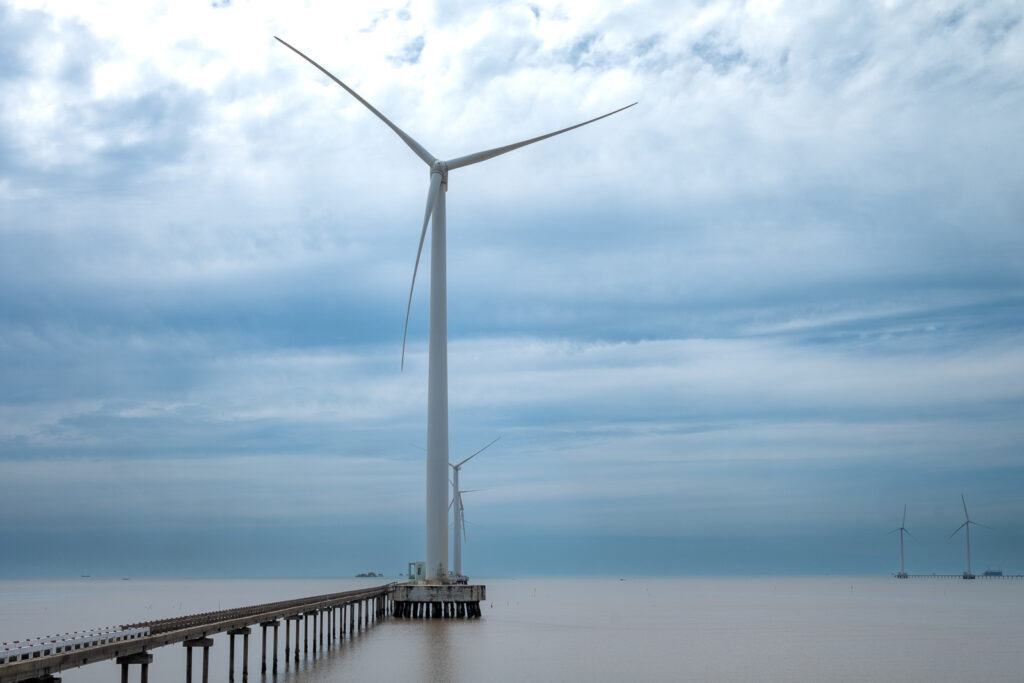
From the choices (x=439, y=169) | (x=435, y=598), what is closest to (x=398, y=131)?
(x=439, y=169)

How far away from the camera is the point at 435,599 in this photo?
6134 centimetres

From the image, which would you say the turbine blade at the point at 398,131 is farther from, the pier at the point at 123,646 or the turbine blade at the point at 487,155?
the pier at the point at 123,646

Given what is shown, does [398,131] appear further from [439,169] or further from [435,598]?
[435,598]

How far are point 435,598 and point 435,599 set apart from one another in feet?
0.20

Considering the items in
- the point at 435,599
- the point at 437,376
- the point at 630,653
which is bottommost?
the point at 630,653

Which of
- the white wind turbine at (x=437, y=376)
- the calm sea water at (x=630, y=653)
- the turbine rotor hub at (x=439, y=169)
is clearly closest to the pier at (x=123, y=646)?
the calm sea water at (x=630, y=653)

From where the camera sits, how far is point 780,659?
4856 centimetres

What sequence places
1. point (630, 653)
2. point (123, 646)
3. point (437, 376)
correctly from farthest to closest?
point (437, 376)
point (630, 653)
point (123, 646)

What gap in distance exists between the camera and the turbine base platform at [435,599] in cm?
6134

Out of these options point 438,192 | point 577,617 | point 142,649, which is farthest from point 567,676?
point 577,617

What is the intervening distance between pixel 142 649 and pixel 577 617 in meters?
68.5

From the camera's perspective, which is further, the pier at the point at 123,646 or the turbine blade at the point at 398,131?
the turbine blade at the point at 398,131

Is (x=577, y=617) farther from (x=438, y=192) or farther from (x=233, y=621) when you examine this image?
(x=233, y=621)

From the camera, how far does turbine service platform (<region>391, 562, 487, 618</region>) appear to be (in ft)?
201
